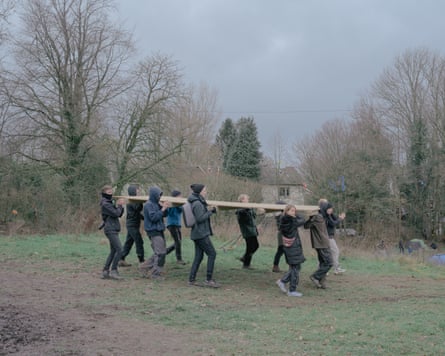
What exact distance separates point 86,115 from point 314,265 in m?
18.3

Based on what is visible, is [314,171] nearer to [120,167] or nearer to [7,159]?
[120,167]

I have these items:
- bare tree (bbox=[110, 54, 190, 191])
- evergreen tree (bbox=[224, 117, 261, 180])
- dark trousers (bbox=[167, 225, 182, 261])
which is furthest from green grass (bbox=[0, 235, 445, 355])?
evergreen tree (bbox=[224, 117, 261, 180])

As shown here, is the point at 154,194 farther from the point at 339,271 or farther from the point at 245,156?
the point at 245,156

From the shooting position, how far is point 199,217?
31.8 feet

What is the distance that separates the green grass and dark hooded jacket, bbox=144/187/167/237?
3.45ft

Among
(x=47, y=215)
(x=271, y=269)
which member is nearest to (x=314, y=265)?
(x=271, y=269)

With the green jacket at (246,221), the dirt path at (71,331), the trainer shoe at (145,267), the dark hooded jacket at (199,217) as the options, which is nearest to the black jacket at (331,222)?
the green jacket at (246,221)

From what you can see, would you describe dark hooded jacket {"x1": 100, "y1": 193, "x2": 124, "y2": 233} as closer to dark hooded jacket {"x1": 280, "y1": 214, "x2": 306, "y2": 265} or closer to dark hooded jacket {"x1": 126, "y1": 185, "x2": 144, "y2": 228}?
dark hooded jacket {"x1": 126, "y1": 185, "x2": 144, "y2": 228}

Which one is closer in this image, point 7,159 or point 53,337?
point 53,337

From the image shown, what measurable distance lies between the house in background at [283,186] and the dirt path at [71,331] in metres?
28.9

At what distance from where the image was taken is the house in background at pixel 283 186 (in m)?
39.3

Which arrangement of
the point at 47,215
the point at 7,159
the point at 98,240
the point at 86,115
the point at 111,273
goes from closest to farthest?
the point at 111,273, the point at 98,240, the point at 47,215, the point at 7,159, the point at 86,115

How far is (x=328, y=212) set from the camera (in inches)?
438

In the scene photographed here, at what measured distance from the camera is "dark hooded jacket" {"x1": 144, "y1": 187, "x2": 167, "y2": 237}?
10.2 meters
